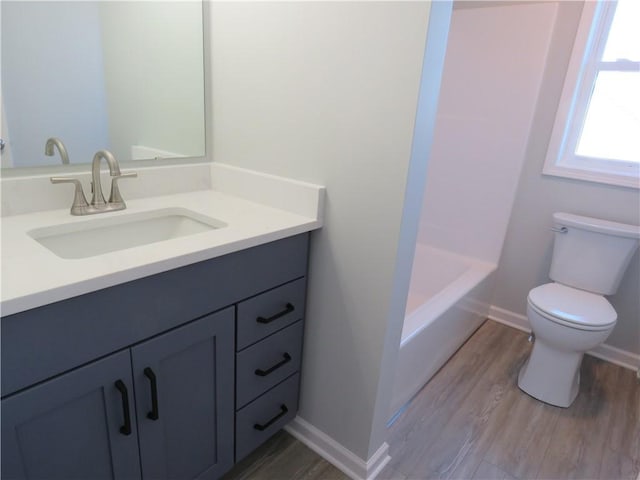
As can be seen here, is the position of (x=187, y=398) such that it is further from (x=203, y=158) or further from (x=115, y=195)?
(x=203, y=158)

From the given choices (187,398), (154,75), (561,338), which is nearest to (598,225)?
(561,338)

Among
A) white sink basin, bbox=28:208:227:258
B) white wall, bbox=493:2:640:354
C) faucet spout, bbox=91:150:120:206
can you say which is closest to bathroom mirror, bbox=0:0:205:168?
faucet spout, bbox=91:150:120:206

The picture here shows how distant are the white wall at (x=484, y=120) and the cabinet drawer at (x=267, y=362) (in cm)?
156

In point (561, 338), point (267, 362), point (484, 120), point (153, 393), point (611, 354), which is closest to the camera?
point (153, 393)

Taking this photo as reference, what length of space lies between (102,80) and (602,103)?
2338 millimetres

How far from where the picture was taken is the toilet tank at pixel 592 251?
193 centimetres

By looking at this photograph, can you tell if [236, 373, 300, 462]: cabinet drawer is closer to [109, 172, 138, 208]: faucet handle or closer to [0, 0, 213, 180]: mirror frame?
[109, 172, 138, 208]: faucet handle

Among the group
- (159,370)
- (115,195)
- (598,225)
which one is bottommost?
(159,370)

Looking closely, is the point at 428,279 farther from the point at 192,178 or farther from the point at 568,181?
the point at 192,178

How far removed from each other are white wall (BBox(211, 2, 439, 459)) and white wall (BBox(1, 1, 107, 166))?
1.36 ft

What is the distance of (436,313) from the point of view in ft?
5.88

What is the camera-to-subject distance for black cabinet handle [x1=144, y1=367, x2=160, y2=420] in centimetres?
95

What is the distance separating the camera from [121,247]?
1251mm

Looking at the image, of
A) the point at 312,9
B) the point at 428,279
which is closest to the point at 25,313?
the point at 312,9
